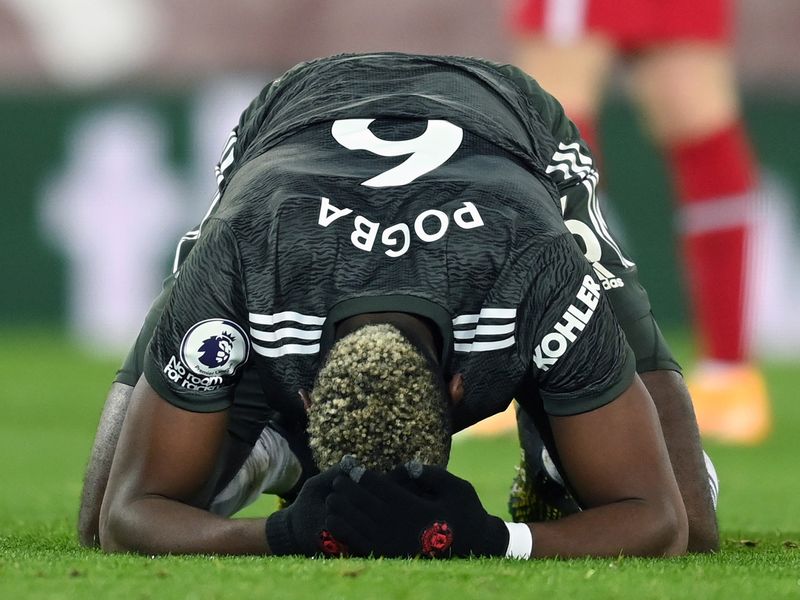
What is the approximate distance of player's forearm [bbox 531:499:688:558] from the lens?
9.12ft

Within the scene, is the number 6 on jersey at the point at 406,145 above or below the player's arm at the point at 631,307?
above

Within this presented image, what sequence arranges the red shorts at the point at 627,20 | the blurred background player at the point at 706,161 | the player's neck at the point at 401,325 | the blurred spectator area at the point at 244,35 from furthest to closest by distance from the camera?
the blurred spectator area at the point at 244,35 < the blurred background player at the point at 706,161 < the red shorts at the point at 627,20 < the player's neck at the point at 401,325

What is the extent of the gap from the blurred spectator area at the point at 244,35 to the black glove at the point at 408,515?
722 cm

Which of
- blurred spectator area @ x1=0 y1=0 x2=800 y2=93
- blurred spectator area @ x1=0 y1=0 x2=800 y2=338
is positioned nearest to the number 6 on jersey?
blurred spectator area @ x1=0 y1=0 x2=800 y2=338

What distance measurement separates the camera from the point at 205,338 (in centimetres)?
280

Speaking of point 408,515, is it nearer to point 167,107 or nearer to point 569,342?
point 569,342

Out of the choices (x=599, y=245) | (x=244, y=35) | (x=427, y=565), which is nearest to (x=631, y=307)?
(x=599, y=245)

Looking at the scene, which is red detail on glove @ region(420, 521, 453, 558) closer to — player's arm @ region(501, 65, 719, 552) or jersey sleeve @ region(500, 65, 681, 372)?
player's arm @ region(501, 65, 719, 552)

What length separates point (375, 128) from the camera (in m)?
3.14

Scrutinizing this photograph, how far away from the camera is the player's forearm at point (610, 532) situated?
2.78 meters

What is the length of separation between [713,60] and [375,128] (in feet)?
8.73

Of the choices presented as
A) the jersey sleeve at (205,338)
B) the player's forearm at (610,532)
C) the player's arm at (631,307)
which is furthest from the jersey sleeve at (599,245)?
the jersey sleeve at (205,338)

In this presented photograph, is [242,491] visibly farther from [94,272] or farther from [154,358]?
[94,272]

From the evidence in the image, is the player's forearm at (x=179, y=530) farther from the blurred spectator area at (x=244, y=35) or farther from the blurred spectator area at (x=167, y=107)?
the blurred spectator area at (x=244, y=35)
